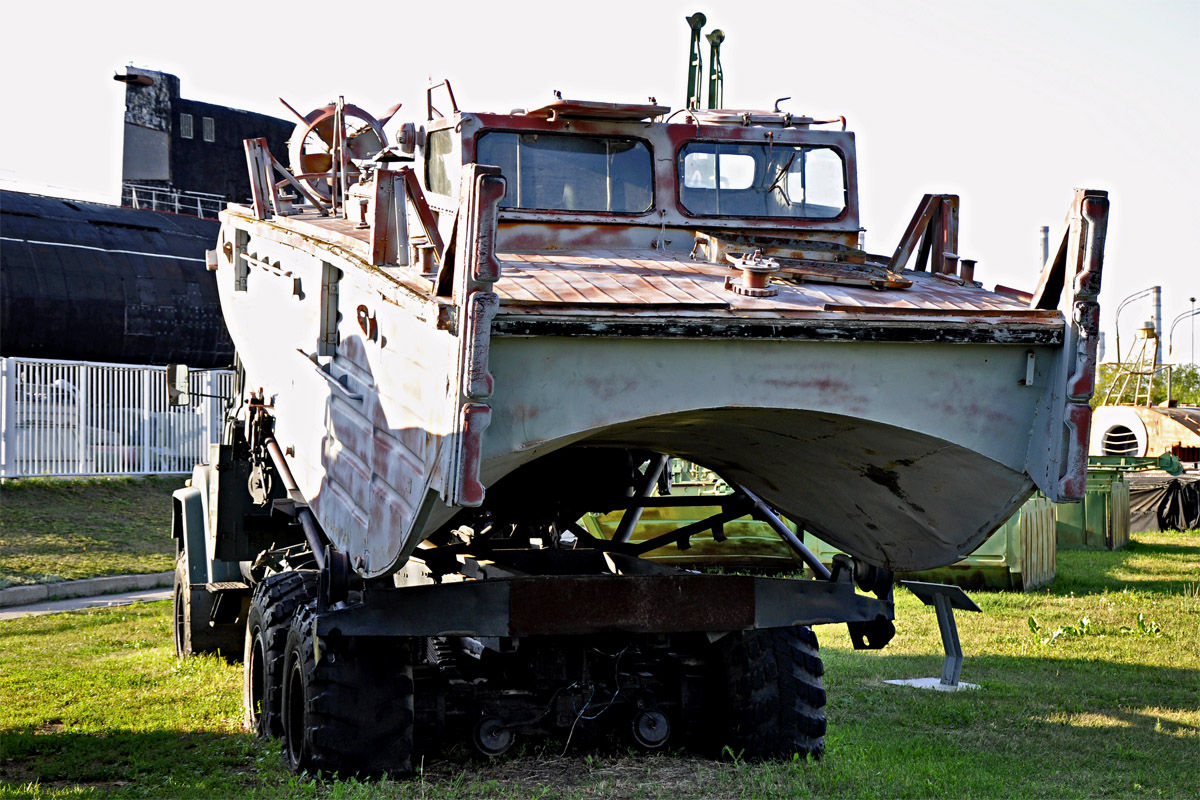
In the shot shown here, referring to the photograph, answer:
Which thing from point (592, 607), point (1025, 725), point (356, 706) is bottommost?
point (1025, 725)

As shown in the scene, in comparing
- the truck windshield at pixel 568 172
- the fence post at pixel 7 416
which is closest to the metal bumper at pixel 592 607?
the truck windshield at pixel 568 172

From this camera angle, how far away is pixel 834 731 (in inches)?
281

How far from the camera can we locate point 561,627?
5.62 metres

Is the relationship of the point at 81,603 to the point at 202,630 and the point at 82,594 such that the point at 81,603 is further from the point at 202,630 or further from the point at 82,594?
the point at 202,630

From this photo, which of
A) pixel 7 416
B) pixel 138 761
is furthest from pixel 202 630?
pixel 7 416

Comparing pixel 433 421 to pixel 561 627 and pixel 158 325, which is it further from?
pixel 158 325

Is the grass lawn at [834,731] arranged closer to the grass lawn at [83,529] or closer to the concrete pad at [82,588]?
the concrete pad at [82,588]

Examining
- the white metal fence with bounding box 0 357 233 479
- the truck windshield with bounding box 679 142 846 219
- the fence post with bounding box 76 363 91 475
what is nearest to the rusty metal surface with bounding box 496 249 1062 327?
the truck windshield with bounding box 679 142 846 219

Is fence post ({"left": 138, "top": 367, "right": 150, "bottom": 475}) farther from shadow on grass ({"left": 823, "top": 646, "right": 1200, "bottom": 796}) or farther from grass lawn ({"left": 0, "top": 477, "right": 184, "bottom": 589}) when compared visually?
shadow on grass ({"left": 823, "top": 646, "right": 1200, "bottom": 796})

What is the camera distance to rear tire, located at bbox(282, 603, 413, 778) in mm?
5602

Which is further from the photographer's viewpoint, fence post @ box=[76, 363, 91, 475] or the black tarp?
the black tarp

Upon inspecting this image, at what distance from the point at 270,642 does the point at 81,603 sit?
810 centimetres

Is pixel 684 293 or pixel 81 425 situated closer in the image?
pixel 684 293

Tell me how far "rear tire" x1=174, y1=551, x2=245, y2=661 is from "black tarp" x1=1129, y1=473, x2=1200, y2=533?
1917 centimetres
